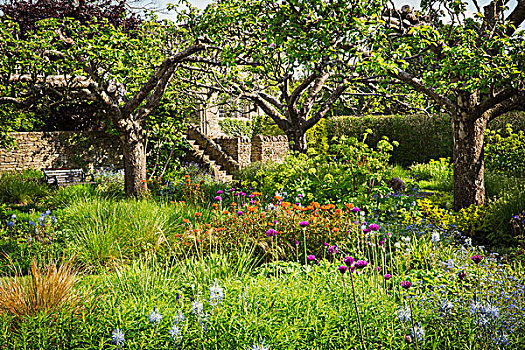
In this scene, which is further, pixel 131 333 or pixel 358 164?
pixel 358 164

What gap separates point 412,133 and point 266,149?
19.6ft

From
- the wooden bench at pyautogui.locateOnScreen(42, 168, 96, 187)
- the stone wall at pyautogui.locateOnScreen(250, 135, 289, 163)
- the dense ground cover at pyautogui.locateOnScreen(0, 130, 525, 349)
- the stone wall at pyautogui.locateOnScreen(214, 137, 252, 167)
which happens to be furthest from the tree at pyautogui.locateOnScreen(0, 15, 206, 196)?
the stone wall at pyautogui.locateOnScreen(250, 135, 289, 163)

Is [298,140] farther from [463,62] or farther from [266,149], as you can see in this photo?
[463,62]

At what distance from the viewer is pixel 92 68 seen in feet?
26.6

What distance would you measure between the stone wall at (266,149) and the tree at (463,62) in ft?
26.0

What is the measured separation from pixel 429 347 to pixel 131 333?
6.66 feet

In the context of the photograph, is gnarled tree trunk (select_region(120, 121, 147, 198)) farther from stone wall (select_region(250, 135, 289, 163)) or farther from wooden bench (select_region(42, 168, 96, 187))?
stone wall (select_region(250, 135, 289, 163))

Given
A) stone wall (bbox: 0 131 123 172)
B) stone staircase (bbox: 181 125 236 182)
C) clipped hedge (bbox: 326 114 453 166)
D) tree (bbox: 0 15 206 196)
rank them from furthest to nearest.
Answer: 1. clipped hedge (bbox: 326 114 453 166)
2. stone staircase (bbox: 181 125 236 182)
3. stone wall (bbox: 0 131 123 172)
4. tree (bbox: 0 15 206 196)

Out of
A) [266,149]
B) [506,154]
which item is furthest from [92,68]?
[506,154]

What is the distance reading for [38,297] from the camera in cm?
307

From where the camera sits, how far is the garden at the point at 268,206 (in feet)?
8.96

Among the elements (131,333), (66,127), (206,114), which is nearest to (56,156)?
(66,127)

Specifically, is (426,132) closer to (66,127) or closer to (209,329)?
(66,127)

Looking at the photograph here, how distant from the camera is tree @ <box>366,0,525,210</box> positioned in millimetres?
6188
